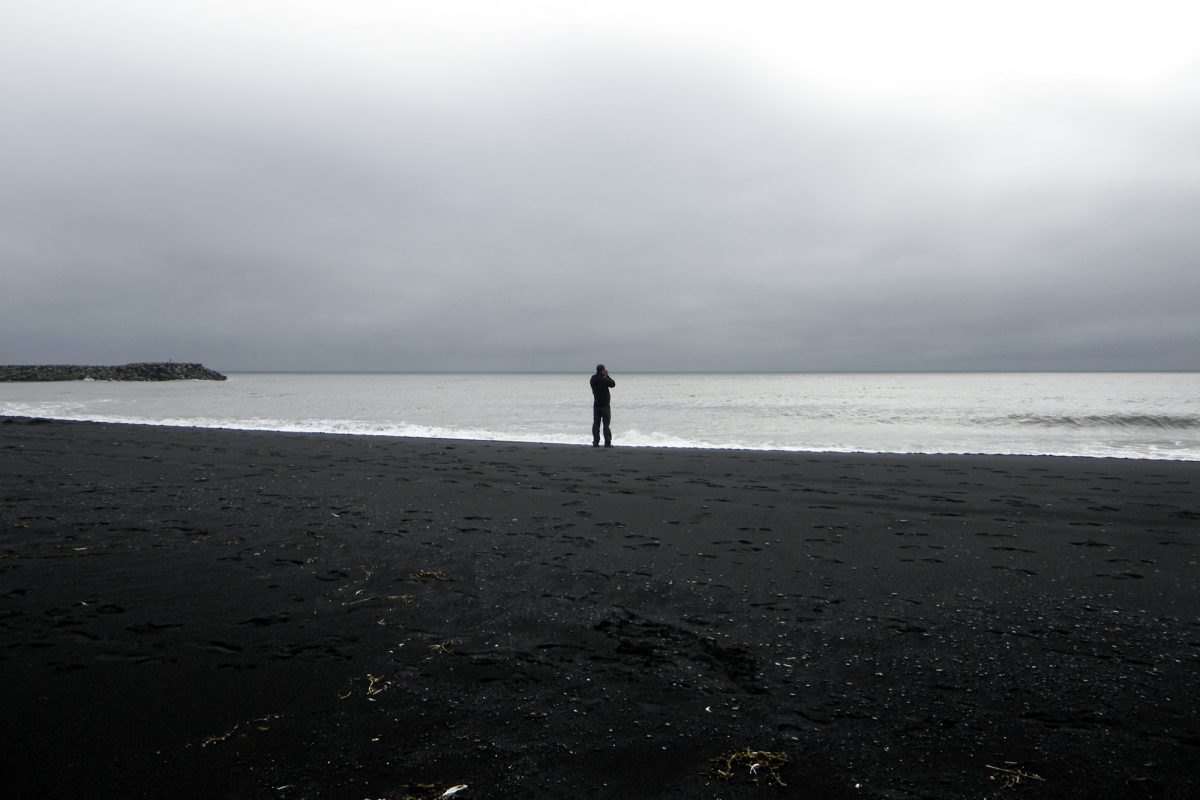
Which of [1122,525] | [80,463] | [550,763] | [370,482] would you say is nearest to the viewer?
[550,763]

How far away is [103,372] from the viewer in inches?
4112

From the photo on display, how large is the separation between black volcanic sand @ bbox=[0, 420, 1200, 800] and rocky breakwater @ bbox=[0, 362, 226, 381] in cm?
11225

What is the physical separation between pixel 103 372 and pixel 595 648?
126505 millimetres

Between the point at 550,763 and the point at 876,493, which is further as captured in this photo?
the point at 876,493

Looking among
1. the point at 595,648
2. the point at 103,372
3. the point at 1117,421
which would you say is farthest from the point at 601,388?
the point at 103,372

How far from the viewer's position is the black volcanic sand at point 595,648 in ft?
10.2

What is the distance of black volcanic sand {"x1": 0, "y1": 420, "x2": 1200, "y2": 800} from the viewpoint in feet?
10.2

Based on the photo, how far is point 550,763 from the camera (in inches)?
124

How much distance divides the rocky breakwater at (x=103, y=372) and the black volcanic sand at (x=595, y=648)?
112m

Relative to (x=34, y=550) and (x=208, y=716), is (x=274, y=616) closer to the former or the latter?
(x=208, y=716)

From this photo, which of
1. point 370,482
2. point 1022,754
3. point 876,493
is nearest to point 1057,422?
point 876,493

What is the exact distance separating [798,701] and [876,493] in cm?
780

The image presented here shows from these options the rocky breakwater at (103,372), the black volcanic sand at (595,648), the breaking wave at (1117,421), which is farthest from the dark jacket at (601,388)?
the rocky breakwater at (103,372)

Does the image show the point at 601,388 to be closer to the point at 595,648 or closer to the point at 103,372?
the point at 595,648
